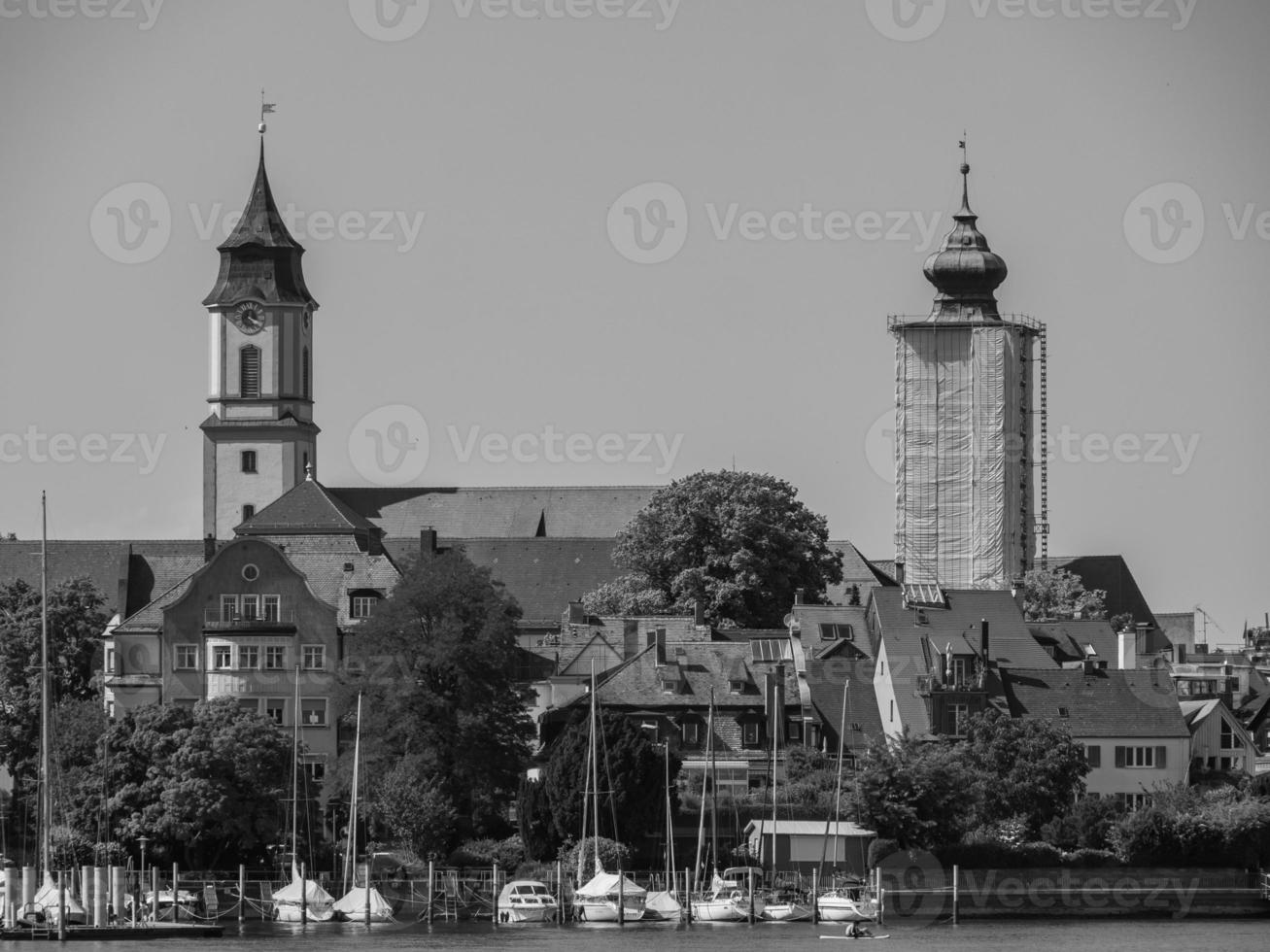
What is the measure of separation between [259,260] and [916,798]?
82.4 m

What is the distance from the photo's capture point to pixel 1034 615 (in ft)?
560

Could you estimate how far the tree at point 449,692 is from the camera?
111375 mm

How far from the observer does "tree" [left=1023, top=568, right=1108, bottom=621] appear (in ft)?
570

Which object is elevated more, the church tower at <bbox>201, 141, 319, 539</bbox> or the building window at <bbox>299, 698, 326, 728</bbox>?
the church tower at <bbox>201, 141, 319, 539</bbox>

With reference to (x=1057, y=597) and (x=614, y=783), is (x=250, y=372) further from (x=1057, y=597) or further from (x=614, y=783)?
(x=614, y=783)

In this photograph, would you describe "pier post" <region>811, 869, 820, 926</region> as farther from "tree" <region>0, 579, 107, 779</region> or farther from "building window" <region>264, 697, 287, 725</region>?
"tree" <region>0, 579, 107, 779</region>

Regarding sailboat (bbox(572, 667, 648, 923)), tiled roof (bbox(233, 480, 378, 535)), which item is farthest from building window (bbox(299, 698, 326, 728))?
tiled roof (bbox(233, 480, 378, 535))

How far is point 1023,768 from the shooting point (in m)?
115

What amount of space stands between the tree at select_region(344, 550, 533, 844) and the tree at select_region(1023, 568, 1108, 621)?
2285 inches

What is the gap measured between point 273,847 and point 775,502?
46641 mm

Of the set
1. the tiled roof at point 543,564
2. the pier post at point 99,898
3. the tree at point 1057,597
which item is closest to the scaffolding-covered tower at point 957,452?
the tree at point 1057,597

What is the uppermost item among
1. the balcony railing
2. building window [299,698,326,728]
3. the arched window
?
the arched window

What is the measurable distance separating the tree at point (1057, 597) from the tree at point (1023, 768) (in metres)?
50.9

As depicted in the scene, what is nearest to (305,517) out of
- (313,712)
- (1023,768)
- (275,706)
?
(313,712)
